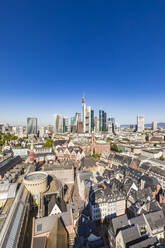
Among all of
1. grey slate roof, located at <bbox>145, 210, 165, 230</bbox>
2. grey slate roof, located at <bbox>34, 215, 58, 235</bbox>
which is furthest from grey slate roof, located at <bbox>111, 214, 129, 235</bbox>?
grey slate roof, located at <bbox>34, 215, 58, 235</bbox>

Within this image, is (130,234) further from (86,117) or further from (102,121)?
(102,121)

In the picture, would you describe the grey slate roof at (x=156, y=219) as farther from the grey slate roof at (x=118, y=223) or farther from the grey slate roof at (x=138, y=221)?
the grey slate roof at (x=118, y=223)

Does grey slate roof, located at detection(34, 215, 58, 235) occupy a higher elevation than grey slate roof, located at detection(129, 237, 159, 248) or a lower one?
lower

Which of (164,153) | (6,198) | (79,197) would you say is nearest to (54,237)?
(79,197)

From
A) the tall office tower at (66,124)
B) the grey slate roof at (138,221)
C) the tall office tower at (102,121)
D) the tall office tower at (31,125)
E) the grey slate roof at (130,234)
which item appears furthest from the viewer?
the tall office tower at (66,124)

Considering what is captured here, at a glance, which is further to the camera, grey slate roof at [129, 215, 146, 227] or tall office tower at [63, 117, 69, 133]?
tall office tower at [63, 117, 69, 133]

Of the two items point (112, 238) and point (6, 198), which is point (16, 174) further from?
point (112, 238)

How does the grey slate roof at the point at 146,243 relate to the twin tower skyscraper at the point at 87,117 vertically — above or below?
below

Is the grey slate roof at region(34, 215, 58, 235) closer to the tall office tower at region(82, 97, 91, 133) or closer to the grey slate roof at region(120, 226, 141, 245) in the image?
the grey slate roof at region(120, 226, 141, 245)

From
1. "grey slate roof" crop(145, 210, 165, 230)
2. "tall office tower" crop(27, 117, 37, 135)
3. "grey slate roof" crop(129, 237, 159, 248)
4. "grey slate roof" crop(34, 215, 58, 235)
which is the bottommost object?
"grey slate roof" crop(34, 215, 58, 235)

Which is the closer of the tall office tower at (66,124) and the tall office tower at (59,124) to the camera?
the tall office tower at (59,124)

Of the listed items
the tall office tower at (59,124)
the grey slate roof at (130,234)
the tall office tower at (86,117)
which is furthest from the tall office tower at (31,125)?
the grey slate roof at (130,234)
